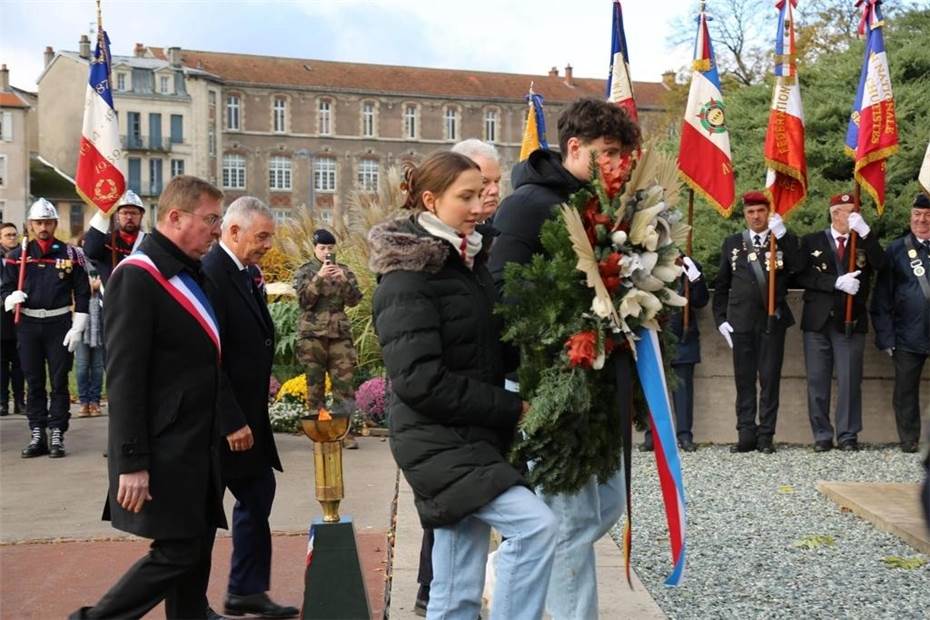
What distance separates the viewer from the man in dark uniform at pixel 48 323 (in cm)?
1023

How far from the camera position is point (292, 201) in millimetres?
86875

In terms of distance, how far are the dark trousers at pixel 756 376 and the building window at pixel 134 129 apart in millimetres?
78401

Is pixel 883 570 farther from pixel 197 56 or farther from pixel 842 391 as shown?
pixel 197 56

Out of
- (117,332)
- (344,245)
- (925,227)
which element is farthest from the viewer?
(344,245)

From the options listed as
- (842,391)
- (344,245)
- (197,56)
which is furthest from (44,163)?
(842,391)

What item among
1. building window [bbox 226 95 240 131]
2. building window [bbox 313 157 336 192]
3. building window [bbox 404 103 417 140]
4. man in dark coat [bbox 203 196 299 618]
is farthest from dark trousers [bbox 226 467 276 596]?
building window [bbox 404 103 417 140]

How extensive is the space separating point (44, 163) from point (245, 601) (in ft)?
265

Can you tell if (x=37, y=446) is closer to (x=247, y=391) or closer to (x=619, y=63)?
(x=247, y=391)

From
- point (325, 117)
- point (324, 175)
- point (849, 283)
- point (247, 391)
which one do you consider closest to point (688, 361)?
point (849, 283)

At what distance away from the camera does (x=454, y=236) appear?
13.0 feet

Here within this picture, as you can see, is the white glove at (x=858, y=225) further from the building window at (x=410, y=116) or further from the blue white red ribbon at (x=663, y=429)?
the building window at (x=410, y=116)

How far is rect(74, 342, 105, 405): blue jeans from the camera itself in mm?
13406

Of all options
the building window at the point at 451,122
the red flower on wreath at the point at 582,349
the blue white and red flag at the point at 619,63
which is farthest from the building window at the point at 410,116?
the red flower on wreath at the point at 582,349

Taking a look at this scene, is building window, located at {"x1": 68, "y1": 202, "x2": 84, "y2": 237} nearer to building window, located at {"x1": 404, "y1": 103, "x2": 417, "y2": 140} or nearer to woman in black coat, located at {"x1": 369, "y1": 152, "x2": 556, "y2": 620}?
building window, located at {"x1": 404, "y1": 103, "x2": 417, "y2": 140}
